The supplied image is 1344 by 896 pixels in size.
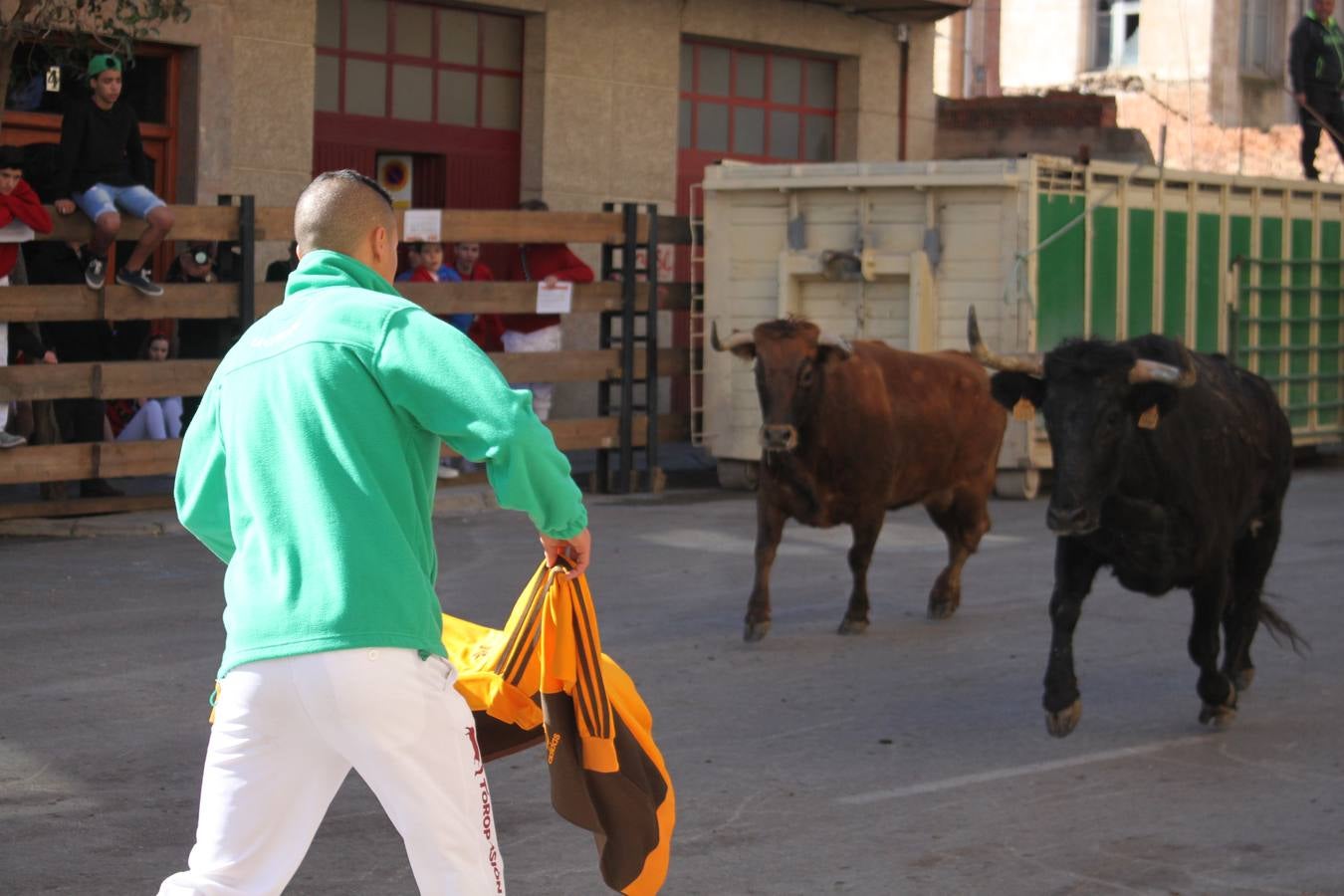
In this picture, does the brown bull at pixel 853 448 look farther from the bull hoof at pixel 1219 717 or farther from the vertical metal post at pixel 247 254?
the vertical metal post at pixel 247 254

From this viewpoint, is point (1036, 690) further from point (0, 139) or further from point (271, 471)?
point (0, 139)

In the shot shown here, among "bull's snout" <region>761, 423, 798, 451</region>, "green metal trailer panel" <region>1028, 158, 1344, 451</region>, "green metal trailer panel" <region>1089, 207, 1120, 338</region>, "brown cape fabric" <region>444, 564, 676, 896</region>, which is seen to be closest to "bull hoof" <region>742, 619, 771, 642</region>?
"bull's snout" <region>761, 423, 798, 451</region>

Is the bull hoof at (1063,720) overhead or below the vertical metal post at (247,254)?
below

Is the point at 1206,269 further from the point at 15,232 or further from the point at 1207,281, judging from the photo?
the point at 15,232

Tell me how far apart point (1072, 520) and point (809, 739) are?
1334 millimetres

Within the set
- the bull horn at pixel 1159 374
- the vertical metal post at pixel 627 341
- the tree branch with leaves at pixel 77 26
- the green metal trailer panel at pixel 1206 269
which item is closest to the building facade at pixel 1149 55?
the green metal trailer panel at pixel 1206 269

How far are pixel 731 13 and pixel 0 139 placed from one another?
809 centimetres

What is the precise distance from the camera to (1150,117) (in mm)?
31969

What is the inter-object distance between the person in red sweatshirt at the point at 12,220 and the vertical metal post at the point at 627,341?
4.89 meters

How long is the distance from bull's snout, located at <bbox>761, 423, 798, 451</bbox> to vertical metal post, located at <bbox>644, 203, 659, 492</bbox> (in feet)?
19.0

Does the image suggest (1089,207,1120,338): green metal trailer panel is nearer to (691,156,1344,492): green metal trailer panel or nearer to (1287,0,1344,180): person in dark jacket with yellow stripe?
(691,156,1344,492): green metal trailer panel

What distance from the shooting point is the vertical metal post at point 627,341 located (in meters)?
15.5

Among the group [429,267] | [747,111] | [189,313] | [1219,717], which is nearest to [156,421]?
[189,313]

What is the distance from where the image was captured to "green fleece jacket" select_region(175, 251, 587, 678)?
3844mm
